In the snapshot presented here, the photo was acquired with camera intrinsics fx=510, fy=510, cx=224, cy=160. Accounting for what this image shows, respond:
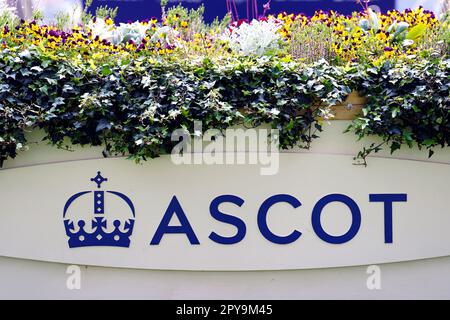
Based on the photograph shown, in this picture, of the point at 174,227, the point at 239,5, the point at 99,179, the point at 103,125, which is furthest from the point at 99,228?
the point at 239,5

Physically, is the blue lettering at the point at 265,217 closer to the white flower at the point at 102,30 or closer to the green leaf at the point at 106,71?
the green leaf at the point at 106,71

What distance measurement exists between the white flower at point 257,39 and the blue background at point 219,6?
2232mm

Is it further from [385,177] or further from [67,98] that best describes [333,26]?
[67,98]

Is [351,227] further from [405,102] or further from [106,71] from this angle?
[106,71]

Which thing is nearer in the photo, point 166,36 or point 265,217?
point 265,217

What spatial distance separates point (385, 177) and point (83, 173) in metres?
2.16

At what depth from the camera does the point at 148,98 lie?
345 centimetres

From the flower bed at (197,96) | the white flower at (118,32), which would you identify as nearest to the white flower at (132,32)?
the white flower at (118,32)

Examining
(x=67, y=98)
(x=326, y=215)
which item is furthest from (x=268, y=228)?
(x=67, y=98)

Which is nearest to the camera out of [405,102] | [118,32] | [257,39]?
[405,102]

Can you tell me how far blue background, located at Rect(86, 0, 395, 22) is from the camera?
614cm

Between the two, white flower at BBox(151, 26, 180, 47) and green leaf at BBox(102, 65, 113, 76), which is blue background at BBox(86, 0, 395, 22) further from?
green leaf at BBox(102, 65, 113, 76)

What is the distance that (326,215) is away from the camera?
3.65m

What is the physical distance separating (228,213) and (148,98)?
0.98 metres
